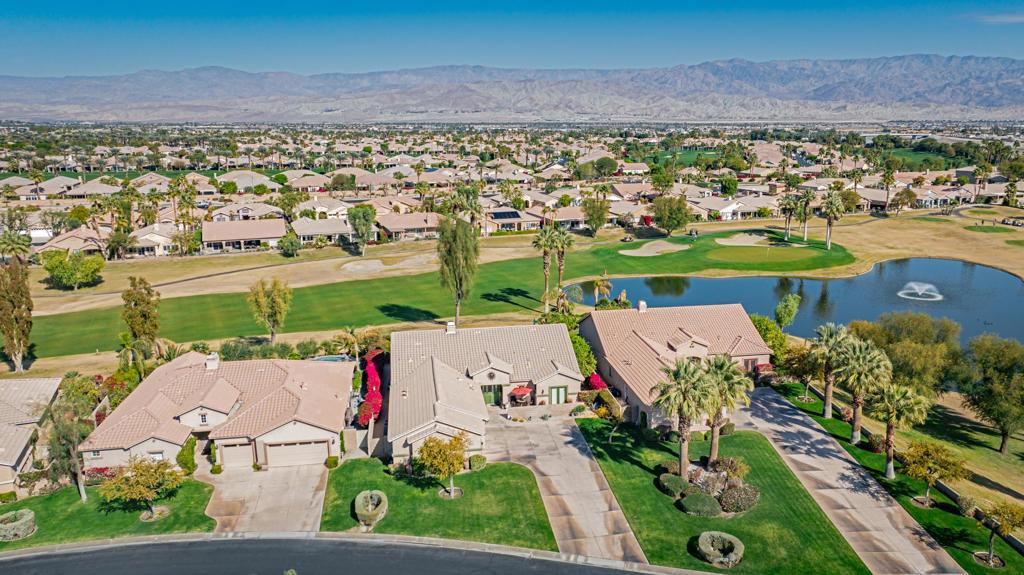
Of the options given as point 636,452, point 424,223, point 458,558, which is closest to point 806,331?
point 636,452

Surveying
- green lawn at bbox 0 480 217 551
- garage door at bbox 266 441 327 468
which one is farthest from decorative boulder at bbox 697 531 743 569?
green lawn at bbox 0 480 217 551

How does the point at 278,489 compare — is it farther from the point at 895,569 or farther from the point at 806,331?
the point at 806,331

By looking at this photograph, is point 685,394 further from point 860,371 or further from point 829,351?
point 829,351

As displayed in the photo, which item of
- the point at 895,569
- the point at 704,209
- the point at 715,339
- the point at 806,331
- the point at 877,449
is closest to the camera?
the point at 895,569

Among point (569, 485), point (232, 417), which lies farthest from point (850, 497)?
point (232, 417)

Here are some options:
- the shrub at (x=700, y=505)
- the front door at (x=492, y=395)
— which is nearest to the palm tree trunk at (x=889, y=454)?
the shrub at (x=700, y=505)

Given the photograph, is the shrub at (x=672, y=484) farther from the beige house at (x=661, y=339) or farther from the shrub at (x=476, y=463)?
the shrub at (x=476, y=463)

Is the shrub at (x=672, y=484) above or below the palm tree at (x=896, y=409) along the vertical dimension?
below
